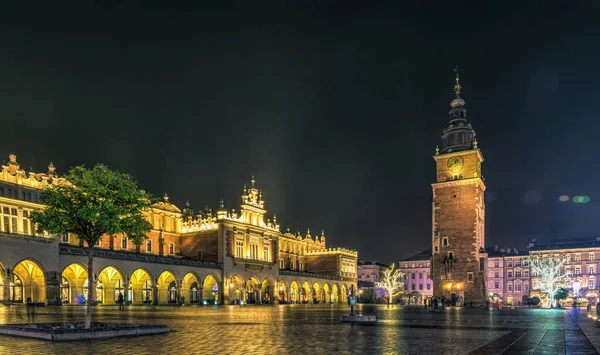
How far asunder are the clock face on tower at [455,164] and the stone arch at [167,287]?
40355mm

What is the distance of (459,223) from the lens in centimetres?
7094

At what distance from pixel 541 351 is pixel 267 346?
6.40 m

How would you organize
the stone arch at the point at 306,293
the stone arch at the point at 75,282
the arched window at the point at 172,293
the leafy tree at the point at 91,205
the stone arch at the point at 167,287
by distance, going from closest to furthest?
1. the leafy tree at the point at 91,205
2. the stone arch at the point at 75,282
3. the stone arch at the point at 167,287
4. the arched window at the point at 172,293
5. the stone arch at the point at 306,293

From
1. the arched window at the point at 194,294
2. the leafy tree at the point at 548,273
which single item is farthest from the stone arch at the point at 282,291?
the leafy tree at the point at 548,273

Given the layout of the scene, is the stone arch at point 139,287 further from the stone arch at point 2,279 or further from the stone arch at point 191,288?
the stone arch at point 2,279

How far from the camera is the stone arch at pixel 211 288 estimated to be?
61.3m

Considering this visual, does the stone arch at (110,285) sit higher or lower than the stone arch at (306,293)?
higher

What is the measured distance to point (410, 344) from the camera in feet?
45.4

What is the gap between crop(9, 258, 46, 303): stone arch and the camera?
4162cm

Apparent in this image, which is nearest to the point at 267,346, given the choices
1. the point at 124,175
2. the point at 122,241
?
the point at 124,175

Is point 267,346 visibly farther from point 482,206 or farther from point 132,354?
point 482,206

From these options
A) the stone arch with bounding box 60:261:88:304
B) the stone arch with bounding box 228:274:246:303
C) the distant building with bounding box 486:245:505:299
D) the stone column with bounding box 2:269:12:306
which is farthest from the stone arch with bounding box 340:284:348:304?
the stone column with bounding box 2:269:12:306

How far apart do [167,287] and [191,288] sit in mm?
6080

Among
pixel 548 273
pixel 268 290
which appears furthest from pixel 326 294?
pixel 548 273
